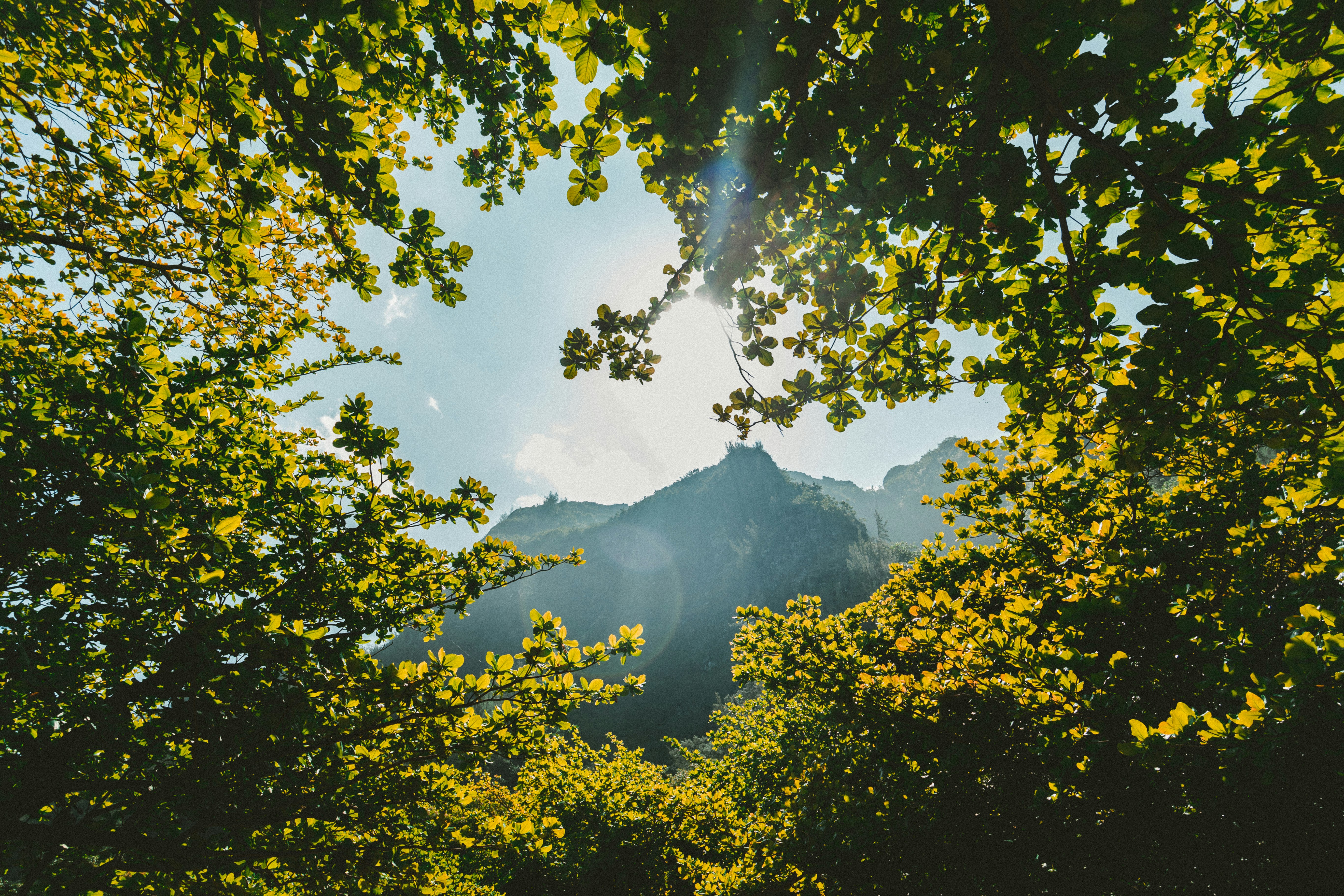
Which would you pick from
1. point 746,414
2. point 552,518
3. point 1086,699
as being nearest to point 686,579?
point 552,518

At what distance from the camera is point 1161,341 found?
175 cm

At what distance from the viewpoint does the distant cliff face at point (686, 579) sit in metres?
55.4

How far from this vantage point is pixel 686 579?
88688 mm

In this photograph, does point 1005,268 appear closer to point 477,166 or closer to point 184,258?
point 477,166

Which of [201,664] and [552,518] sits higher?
[552,518]

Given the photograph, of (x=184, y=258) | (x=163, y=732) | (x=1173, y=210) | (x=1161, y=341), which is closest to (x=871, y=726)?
(x=1161, y=341)

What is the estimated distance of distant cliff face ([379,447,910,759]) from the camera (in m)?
55.4

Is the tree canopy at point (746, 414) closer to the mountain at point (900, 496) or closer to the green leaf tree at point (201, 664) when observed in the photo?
the green leaf tree at point (201, 664)

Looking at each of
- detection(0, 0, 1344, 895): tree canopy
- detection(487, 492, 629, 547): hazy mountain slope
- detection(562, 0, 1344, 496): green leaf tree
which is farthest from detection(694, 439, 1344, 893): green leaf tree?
detection(487, 492, 629, 547): hazy mountain slope

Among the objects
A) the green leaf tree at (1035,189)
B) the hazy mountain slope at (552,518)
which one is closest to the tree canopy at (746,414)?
the green leaf tree at (1035,189)

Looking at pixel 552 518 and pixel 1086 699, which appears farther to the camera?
pixel 552 518

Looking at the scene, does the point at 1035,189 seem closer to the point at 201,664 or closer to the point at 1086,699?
the point at 1086,699

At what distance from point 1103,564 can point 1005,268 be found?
3167 millimetres

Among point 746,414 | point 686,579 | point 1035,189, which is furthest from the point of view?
point 686,579
